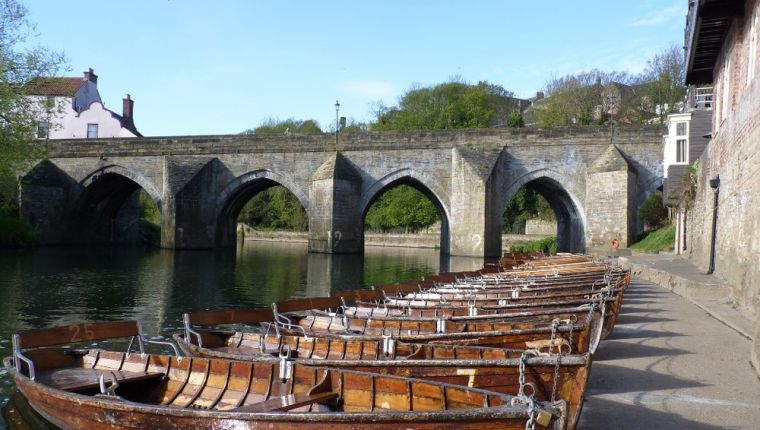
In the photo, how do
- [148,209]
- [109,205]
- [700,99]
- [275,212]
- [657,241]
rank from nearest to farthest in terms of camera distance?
[700,99]
[657,241]
[109,205]
[148,209]
[275,212]

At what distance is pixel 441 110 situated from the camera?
53.9 metres

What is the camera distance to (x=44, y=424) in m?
6.33

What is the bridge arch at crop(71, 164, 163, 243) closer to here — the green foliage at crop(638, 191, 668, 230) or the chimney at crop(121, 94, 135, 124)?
the chimney at crop(121, 94, 135, 124)

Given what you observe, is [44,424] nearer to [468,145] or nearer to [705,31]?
[705,31]

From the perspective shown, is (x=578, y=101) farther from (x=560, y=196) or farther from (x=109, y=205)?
(x=109, y=205)

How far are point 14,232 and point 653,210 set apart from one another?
3036cm

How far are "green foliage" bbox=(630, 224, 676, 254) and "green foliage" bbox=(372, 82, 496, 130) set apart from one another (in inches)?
935

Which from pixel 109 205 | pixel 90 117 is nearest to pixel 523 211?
pixel 109 205

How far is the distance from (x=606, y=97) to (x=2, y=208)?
124 ft

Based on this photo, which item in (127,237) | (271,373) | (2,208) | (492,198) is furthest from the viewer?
(127,237)

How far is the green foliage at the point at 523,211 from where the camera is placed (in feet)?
159

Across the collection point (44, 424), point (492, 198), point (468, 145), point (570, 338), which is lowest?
point (44, 424)

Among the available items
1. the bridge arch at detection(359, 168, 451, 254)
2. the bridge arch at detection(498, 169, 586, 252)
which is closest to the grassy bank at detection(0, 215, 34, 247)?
the bridge arch at detection(359, 168, 451, 254)

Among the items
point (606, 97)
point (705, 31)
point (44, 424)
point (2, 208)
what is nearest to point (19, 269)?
point (2, 208)
